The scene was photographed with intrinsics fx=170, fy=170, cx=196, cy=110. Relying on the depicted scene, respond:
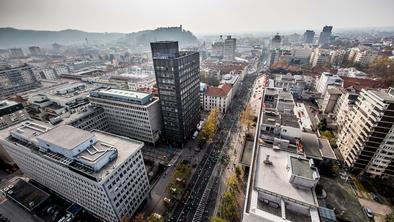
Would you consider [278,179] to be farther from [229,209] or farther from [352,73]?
[352,73]

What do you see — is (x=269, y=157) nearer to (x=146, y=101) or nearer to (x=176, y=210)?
(x=176, y=210)

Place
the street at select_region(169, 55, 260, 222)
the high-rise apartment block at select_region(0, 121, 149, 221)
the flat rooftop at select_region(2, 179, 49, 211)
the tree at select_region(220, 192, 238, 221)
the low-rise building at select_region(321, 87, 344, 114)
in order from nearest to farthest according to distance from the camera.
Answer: the high-rise apartment block at select_region(0, 121, 149, 221)
the tree at select_region(220, 192, 238, 221)
the street at select_region(169, 55, 260, 222)
the flat rooftop at select_region(2, 179, 49, 211)
the low-rise building at select_region(321, 87, 344, 114)

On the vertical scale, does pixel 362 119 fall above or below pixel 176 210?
above

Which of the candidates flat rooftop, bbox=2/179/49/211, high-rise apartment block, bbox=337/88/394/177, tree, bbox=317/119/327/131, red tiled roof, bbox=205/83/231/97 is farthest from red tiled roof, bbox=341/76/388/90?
flat rooftop, bbox=2/179/49/211

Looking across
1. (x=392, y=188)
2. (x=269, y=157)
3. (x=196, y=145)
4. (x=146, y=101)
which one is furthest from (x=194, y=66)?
(x=392, y=188)

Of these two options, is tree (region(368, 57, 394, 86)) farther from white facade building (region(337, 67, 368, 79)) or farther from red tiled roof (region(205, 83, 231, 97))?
red tiled roof (region(205, 83, 231, 97))
